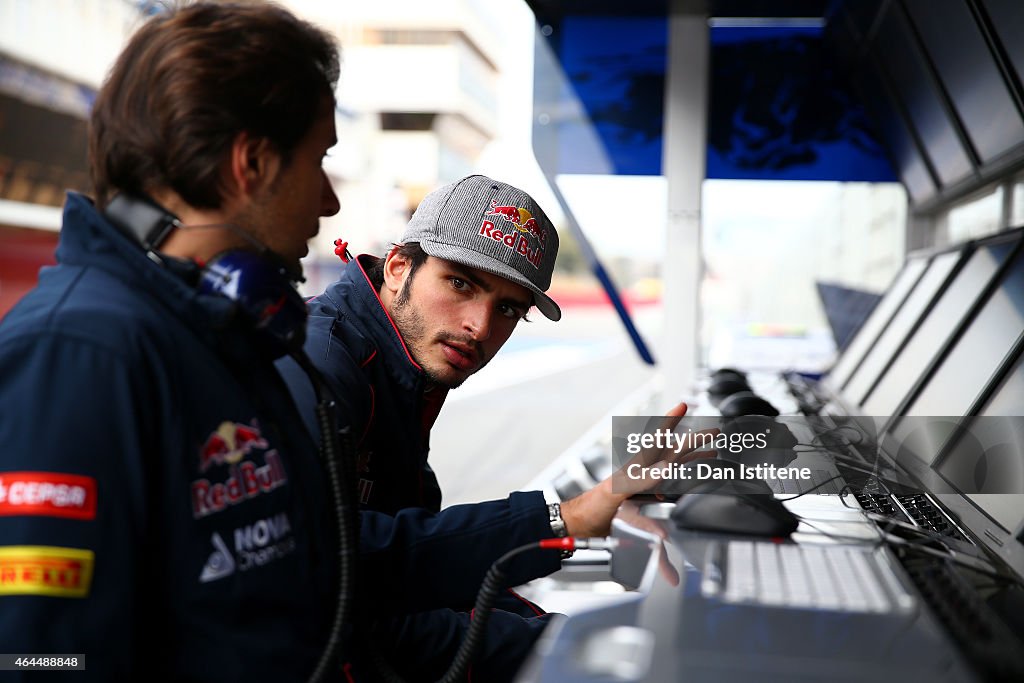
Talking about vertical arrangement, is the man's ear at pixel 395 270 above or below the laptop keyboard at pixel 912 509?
above

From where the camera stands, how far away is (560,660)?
0.82 metres

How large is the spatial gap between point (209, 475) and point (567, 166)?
449 cm

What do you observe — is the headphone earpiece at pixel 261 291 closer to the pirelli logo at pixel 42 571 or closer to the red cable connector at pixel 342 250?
the pirelli logo at pixel 42 571

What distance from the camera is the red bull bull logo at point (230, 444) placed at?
97 centimetres

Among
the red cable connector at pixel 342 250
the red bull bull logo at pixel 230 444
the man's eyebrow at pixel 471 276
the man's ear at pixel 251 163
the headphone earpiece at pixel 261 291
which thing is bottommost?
the red bull bull logo at pixel 230 444

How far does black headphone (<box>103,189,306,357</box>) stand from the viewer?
1.01 meters

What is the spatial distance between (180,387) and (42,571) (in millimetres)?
221

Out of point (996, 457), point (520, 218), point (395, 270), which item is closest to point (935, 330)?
point (996, 457)

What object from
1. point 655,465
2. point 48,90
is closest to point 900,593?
point 655,465

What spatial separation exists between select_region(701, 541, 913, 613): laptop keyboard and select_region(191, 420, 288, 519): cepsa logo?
0.48 m

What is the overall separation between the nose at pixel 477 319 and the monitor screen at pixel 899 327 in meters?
1.83

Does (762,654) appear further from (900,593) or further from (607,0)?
(607,0)

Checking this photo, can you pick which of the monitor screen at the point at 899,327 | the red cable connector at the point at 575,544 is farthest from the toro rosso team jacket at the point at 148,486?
the monitor screen at the point at 899,327

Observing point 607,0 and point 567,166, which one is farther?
point 567,166
